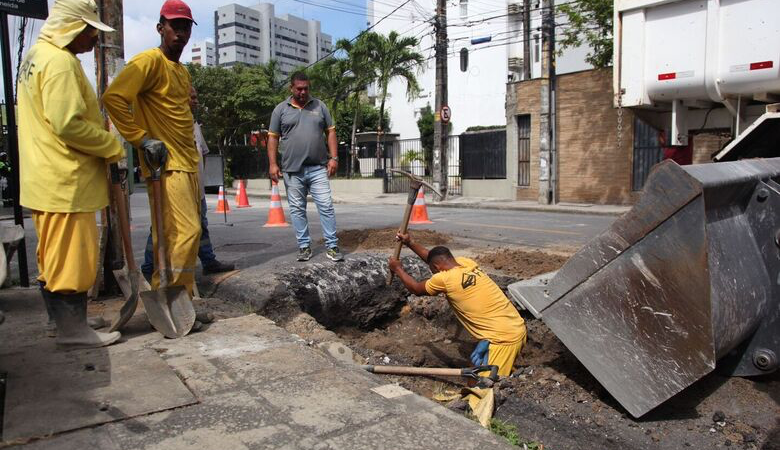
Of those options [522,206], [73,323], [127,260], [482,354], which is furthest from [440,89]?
[73,323]

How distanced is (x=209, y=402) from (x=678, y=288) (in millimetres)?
2108

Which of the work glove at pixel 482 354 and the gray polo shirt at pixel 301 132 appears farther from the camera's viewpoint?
the gray polo shirt at pixel 301 132

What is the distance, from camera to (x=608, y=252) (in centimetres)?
293

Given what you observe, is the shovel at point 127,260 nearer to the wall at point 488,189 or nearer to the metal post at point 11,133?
the metal post at point 11,133

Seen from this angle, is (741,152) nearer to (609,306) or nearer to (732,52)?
(732,52)

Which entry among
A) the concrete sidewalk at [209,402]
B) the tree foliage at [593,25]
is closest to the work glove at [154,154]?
the concrete sidewalk at [209,402]

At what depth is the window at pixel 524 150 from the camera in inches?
647

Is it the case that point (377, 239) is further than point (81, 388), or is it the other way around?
point (377, 239)

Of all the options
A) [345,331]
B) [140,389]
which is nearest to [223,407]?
[140,389]

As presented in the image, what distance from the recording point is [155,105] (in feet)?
11.2

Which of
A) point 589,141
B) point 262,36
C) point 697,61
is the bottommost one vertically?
point 589,141

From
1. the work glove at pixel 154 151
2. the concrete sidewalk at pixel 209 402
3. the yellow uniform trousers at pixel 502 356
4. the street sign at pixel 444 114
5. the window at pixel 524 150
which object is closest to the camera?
the concrete sidewalk at pixel 209 402

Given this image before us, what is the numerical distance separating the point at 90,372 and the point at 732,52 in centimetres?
609

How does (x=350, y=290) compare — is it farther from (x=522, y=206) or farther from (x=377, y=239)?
(x=522, y=206)
